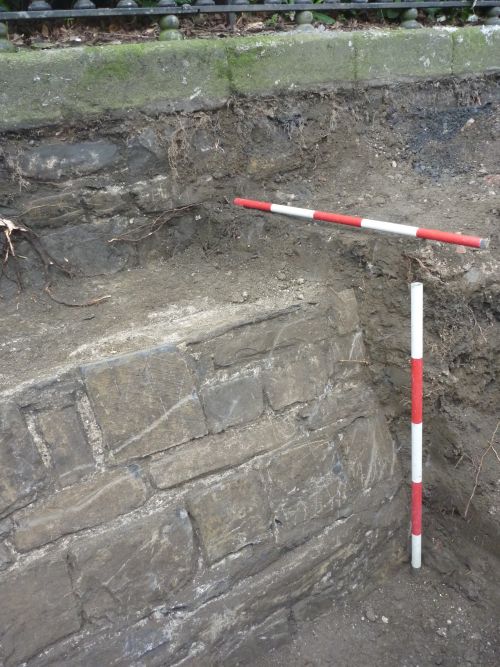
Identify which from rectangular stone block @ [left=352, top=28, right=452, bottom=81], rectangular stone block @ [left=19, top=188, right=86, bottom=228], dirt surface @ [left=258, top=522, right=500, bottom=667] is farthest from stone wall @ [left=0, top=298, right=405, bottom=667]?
rectangular stone block @ [left=352, top=28, right=452, bottom=81]

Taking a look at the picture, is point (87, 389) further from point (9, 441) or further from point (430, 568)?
point (430, 568)

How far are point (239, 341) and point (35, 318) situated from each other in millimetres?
878

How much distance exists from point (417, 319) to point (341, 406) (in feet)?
1.71

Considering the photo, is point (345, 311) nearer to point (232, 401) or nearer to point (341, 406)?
point (341, 406)

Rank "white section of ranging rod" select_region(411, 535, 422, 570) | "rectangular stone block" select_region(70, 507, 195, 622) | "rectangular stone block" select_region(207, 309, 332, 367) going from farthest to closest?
"white section of ranging rod" select_region(411, 535, 422, 570) → "rectangular stone block" select_region(207, 309, 332, 367) → "rectangular stone block" select_region(70, 507, 195, 622)

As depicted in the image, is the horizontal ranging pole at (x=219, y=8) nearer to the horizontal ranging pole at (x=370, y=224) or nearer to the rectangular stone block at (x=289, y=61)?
the rectangular stone block at (x=289, y=61)

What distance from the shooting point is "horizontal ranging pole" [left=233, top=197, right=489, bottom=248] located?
7.15 ft

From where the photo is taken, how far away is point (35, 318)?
239cm

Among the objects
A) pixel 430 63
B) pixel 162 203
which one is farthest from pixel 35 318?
pixel 430 63

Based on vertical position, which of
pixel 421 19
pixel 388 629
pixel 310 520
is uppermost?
pixel 421 19

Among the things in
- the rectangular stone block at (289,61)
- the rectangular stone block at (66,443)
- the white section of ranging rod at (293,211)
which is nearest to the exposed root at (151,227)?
the white section of ranging rod at (293,211)

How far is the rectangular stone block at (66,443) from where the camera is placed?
1928 mm

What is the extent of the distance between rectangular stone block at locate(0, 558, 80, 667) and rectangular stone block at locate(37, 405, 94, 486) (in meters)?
0.30

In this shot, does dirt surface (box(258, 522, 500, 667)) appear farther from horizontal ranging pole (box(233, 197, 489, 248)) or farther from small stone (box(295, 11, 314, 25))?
small stone (box(295, 11, 314, 25))
